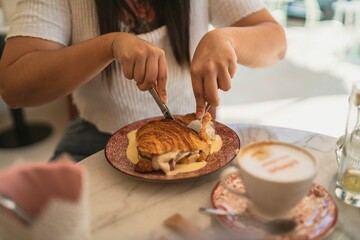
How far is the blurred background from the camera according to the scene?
2.13m

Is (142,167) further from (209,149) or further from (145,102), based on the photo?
(145,102)

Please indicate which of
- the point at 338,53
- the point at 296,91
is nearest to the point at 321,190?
the point at 296,91

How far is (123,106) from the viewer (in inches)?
40.7

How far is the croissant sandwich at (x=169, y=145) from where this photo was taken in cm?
67

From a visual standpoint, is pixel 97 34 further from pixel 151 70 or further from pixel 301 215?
pixel 301 215

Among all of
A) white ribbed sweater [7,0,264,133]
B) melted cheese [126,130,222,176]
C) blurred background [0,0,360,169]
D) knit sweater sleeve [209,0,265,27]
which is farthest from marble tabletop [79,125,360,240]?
blurred background [0,0,360,169]

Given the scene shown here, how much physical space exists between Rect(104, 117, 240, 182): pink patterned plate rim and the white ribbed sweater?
0.66 feet

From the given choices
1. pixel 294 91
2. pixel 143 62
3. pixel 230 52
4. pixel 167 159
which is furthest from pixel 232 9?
pixel 294 91

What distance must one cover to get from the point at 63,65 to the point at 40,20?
0.51 ft

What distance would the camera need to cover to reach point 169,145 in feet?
2.25

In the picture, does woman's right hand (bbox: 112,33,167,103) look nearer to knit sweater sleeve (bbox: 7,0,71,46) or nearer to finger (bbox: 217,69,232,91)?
finger (bbox: 217,69,232,91)

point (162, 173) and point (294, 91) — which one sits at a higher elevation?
point (162, 173)

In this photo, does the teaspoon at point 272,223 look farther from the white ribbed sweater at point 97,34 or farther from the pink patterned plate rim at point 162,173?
the white ribbed sweater at point 97,34

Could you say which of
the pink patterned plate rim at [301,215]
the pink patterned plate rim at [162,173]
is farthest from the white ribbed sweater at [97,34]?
the pink patterned plate rim at [301,215]
